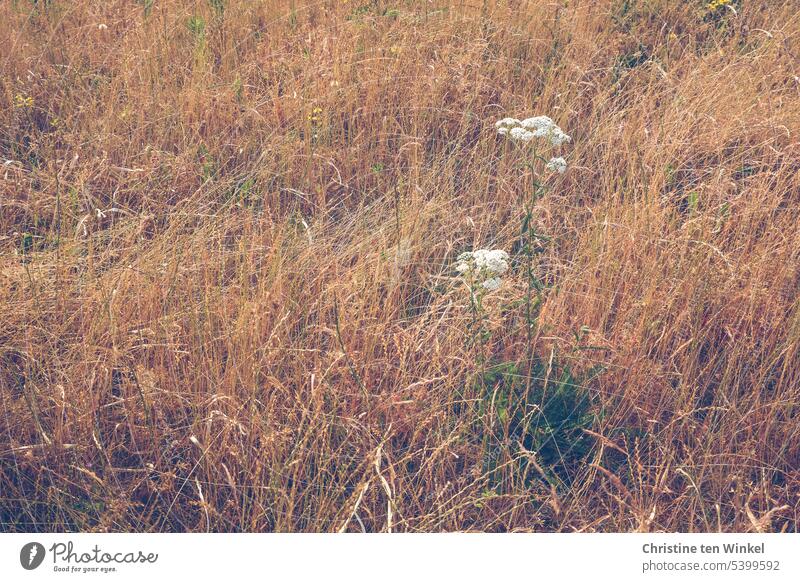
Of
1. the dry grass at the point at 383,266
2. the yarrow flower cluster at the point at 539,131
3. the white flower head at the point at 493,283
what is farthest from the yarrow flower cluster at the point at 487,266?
the yarrow flower cluster at the point at 539,131

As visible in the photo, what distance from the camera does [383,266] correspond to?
248 centimetres

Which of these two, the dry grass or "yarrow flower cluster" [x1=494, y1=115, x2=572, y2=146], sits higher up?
"yarrow flower cluster" [x1=494, y1=115, x2=572, y2=146]

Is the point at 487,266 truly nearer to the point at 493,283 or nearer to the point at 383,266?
the point at 493,283

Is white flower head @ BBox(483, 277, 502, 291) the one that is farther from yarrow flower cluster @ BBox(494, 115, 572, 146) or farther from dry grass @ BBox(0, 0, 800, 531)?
yarrow flower cluster @ BBox(494, 115, 572, 146)

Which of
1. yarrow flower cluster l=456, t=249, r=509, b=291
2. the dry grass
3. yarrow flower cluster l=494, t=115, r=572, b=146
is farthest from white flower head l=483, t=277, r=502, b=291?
yarrow flower cluster l=494, t=115, r=572, b=146

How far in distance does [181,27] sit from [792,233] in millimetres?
3174

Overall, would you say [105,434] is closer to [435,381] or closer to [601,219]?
[435,381]

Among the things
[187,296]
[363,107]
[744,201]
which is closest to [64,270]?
[187,296]

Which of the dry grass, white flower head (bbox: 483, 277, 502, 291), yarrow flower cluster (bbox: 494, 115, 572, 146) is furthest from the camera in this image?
yarrow flower cluster (bbox: 494, 115, 572, 146)

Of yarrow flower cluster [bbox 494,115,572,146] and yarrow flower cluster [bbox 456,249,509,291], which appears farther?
yarrow flower cluster [bbox 494,115,572,146]

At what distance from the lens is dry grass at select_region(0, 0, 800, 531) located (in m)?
1.95

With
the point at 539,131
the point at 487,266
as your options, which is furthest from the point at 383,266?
the point at 539,131

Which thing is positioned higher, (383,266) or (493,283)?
(493,283)

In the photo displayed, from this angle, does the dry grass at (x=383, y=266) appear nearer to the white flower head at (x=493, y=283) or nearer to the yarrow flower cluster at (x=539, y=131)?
the white flower head at (x=493, y=283)
